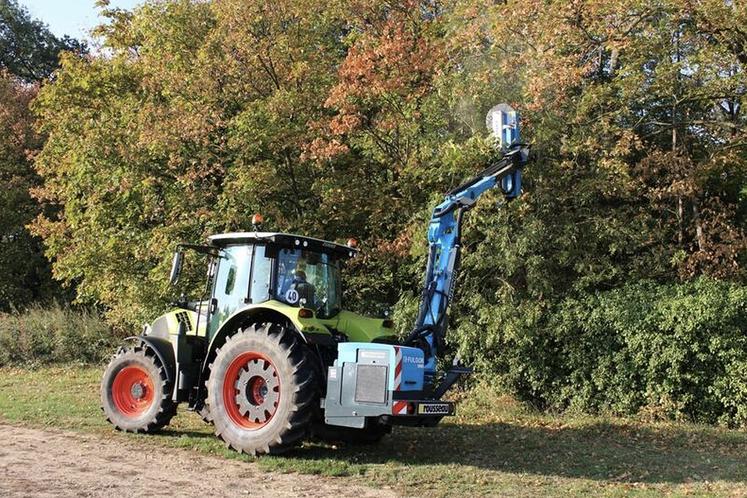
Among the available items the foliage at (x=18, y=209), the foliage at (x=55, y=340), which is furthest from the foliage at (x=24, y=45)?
the foliage at (x=55, y=340)

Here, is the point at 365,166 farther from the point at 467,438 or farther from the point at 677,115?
the point at 467,438

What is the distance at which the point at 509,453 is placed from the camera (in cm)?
876

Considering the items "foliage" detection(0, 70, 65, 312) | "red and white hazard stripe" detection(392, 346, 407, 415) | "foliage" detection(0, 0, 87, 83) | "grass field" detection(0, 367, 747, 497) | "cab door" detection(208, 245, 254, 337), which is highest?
"foliage" detection(0, 0, 87, 83)

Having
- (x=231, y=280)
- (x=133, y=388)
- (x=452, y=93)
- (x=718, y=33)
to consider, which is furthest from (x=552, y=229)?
(x=133, y=388)

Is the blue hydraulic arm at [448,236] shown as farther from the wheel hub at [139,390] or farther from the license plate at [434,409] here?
the wheel hub at [139,390]

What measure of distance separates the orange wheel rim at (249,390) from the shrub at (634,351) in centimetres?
539

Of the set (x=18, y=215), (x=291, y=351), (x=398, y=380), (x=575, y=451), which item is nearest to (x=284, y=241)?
(x=291, y=351)

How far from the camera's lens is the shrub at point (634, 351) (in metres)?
11.3

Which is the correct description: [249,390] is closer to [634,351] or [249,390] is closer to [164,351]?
[164,351]

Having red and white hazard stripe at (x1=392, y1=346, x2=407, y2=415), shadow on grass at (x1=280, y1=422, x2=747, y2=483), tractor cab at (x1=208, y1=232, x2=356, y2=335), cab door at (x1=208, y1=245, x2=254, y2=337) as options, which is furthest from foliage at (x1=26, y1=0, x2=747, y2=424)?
red and white hazard stripe at (x1=392, y1=346, x2=407, y2=415)

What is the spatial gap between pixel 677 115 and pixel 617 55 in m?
1.58

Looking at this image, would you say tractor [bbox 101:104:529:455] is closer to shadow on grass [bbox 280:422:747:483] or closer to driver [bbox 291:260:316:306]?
driver [bbox 291:260:316:306]

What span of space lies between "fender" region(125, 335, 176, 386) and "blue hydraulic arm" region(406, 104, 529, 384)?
310 cm

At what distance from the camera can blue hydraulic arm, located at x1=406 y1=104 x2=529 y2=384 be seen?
28.3ft
